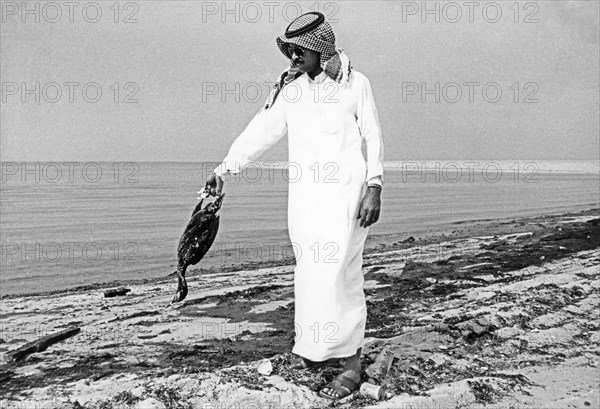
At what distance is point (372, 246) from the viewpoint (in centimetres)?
771

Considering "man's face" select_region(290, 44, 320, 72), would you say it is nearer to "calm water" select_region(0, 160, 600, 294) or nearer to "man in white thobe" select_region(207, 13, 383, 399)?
"man in white thobe" select_region(207, 13, 383, 399)

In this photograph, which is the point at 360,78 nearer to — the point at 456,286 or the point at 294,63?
the point at 294,63

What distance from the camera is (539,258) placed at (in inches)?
230

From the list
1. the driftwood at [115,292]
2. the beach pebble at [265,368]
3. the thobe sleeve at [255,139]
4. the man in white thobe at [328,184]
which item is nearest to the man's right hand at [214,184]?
the thobe sleeve at [255,139]

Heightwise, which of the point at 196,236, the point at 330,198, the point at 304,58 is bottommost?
the point at 196,236

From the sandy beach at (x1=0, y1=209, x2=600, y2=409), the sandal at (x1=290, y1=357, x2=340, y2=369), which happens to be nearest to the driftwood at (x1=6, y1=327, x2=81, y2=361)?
the sandy beach at (x1=0, y1=209, x2=600, y2=409)

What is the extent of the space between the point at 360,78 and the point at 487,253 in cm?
391

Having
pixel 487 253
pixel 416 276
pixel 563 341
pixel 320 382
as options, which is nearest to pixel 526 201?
pixel 487 253

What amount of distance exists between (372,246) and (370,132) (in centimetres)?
506

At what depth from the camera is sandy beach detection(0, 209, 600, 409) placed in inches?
113

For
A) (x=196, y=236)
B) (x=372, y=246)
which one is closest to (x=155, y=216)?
(x=372, y=246)

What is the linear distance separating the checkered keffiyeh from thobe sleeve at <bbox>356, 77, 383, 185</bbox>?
9 centimetres

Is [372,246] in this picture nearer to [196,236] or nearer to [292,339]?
[292,339]

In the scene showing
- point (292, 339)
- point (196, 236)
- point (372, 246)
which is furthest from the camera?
point (372, 246)
